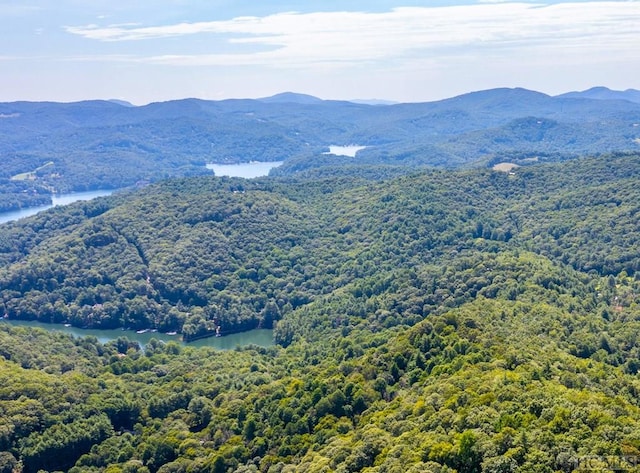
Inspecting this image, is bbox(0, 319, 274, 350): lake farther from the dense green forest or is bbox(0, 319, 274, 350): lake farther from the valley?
the dense green forest

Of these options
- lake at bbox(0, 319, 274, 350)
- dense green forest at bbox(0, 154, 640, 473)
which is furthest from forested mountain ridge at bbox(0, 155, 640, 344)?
lake at bbox(0, 319, 274, 350)

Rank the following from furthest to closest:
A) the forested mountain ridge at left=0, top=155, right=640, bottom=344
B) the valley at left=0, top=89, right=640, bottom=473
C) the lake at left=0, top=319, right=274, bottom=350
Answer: the forested mountain ridge at left=0, top=155, right=640, bottom=344 < the lake at left=0, top=319, right=274, bottom=350 < the valley at left=0, top=89, right=640, bottom=473

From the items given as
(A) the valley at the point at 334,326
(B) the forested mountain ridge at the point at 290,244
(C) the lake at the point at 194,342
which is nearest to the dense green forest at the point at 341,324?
(A) the valley at the point at 334,326

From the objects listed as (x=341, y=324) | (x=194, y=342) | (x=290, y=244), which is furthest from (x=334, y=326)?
(x=290, y=244)

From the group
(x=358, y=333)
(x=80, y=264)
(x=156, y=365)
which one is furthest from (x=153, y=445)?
(x=80, y=264)

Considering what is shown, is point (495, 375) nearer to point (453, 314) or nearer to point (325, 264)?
point (453, 314)

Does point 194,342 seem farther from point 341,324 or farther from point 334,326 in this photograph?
point 341,324
